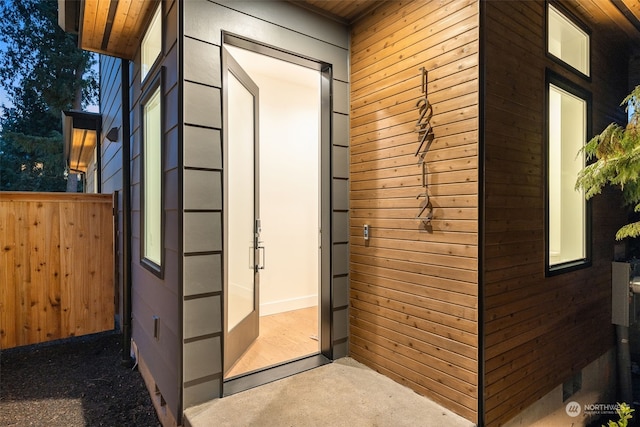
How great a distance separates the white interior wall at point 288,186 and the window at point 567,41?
2410 mm

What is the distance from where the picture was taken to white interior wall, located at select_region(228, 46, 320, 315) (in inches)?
173

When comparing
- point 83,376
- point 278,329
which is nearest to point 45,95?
point 83,376

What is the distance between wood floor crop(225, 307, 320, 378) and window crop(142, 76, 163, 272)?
1106 millimetres

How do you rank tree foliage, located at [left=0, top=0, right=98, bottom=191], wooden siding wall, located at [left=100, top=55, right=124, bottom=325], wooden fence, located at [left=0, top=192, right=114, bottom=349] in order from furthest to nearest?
tree foliage, located at [left=0, top=0, right=98, bottom=191]
wooden siding wall, located at [left=100, top=55, right=124, bottom=325]
wooden fence, located at [left=0, top=192, right=114, bottom=349]

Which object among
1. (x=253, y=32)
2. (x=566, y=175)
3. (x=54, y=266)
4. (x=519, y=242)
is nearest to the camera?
(x=519, y=242)

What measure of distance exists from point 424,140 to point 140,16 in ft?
8.43

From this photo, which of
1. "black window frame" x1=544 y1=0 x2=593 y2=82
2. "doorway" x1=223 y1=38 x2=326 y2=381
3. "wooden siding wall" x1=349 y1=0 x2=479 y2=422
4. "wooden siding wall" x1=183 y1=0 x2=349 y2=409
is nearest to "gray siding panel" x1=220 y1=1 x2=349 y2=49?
"wooden siding wall" x1=183 y1=0 x2=349 y2=409

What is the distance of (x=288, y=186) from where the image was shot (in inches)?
182

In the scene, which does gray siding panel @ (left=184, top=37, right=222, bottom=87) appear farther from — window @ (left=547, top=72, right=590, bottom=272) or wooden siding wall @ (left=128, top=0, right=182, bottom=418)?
window @ (left=547, top=72, right=590, bottom=272)

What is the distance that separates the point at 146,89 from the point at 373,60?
1.95 meters

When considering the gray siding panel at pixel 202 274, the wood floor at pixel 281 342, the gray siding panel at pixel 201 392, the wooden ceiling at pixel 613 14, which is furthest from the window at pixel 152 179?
the wooden ceiling at pixel 613 14

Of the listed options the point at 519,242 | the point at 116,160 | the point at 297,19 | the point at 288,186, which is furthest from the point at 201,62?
the point at 116,160

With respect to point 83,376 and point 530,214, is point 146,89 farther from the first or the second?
point 530,214

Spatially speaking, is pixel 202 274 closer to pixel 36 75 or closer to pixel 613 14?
pixel 613 14
